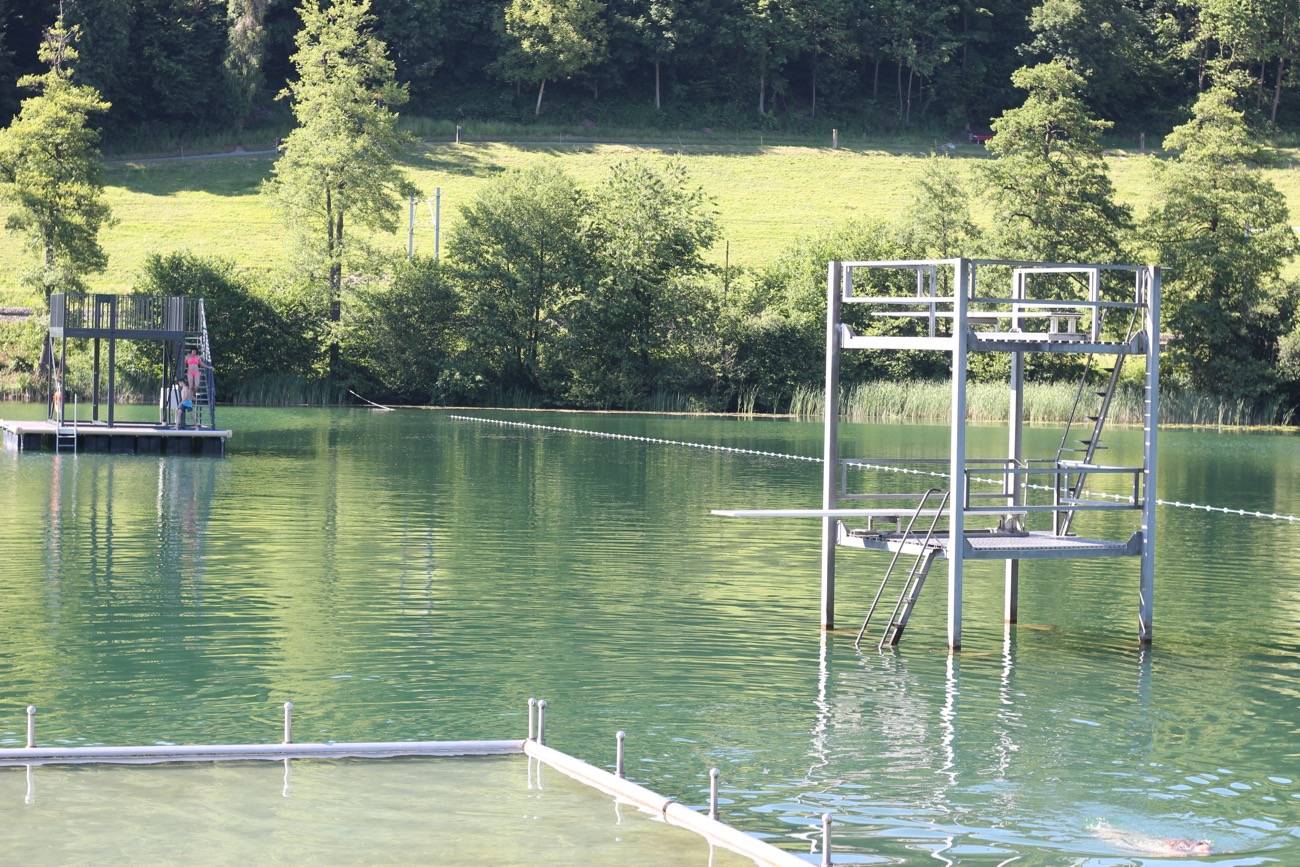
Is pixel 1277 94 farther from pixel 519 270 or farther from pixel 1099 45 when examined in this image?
pixel 519 270

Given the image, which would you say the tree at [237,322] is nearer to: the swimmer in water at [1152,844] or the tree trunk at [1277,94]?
the swimmer in water at [1152,844]

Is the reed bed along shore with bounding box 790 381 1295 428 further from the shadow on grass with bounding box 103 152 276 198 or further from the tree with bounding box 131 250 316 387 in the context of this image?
the shadow on grass with bounding box 103 152 276 198

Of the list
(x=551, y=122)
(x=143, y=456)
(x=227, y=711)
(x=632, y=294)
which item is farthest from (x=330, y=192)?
(x=227, y=711)

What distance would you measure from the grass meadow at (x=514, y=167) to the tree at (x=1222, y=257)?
9117mm

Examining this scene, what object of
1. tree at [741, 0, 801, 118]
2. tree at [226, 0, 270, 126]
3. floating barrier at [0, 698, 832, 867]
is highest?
tree at [741, 0, 801, 118]

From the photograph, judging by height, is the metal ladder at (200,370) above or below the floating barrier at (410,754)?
above

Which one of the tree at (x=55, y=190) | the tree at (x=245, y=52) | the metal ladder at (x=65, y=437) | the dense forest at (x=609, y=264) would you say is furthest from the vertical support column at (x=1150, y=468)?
the tree at (x=245, y=52)

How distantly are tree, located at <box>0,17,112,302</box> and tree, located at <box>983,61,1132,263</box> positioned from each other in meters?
36.9

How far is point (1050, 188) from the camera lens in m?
68.8

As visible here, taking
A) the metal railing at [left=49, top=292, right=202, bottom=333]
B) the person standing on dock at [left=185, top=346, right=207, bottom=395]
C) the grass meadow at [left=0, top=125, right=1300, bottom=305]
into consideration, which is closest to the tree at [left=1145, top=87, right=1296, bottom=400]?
the grass meadow at [left=0, top=125, right=1300, bottom=305]

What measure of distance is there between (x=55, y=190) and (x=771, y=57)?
66624 mm

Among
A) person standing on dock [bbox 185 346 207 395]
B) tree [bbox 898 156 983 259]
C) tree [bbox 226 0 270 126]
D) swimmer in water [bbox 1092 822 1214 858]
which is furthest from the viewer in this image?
tree [bbox 226 0 270 126]

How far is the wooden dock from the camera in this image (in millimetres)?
40500

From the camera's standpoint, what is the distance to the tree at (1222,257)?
2685 inches
